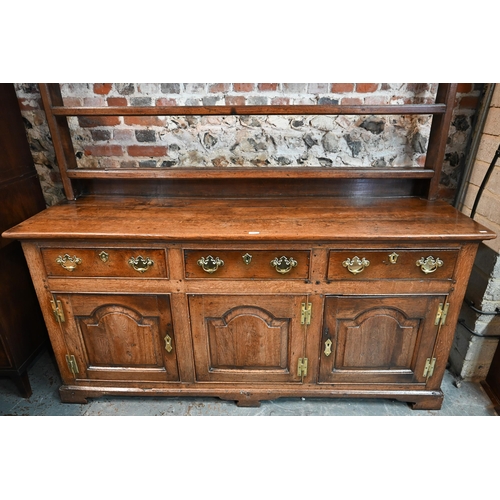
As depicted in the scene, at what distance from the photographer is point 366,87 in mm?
1727

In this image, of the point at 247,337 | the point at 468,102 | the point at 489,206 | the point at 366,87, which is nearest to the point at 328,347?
the point at 247,337

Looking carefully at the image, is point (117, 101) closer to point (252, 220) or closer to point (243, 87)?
point (243, 87)

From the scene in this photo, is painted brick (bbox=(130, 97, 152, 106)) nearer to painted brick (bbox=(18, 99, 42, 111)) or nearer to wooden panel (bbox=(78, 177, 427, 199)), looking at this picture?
wooden panel (bbox=(78, 177, 427, 199))

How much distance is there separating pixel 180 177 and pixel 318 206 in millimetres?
698

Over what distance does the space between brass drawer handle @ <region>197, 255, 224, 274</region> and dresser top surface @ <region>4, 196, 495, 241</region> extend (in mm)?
105

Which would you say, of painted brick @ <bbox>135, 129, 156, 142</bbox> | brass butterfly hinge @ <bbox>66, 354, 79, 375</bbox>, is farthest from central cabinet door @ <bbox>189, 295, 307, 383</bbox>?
painted brick @ <bbox>135, 129, 156, 142</bbox>

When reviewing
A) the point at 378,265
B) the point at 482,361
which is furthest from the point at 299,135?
the point at 482,361

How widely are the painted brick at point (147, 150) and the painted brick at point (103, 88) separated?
29 cm

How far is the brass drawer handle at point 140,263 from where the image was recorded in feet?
4.69

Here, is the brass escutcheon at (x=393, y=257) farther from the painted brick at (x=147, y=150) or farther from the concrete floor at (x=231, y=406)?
the painted brick at (x=147, y=150)

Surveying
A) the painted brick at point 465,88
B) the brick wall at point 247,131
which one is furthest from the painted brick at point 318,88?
the painted brick at point 465,88

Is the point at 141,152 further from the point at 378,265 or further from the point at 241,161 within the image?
the point at 378,265

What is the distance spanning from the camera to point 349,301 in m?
1.49

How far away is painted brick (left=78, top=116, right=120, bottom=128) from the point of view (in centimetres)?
183
